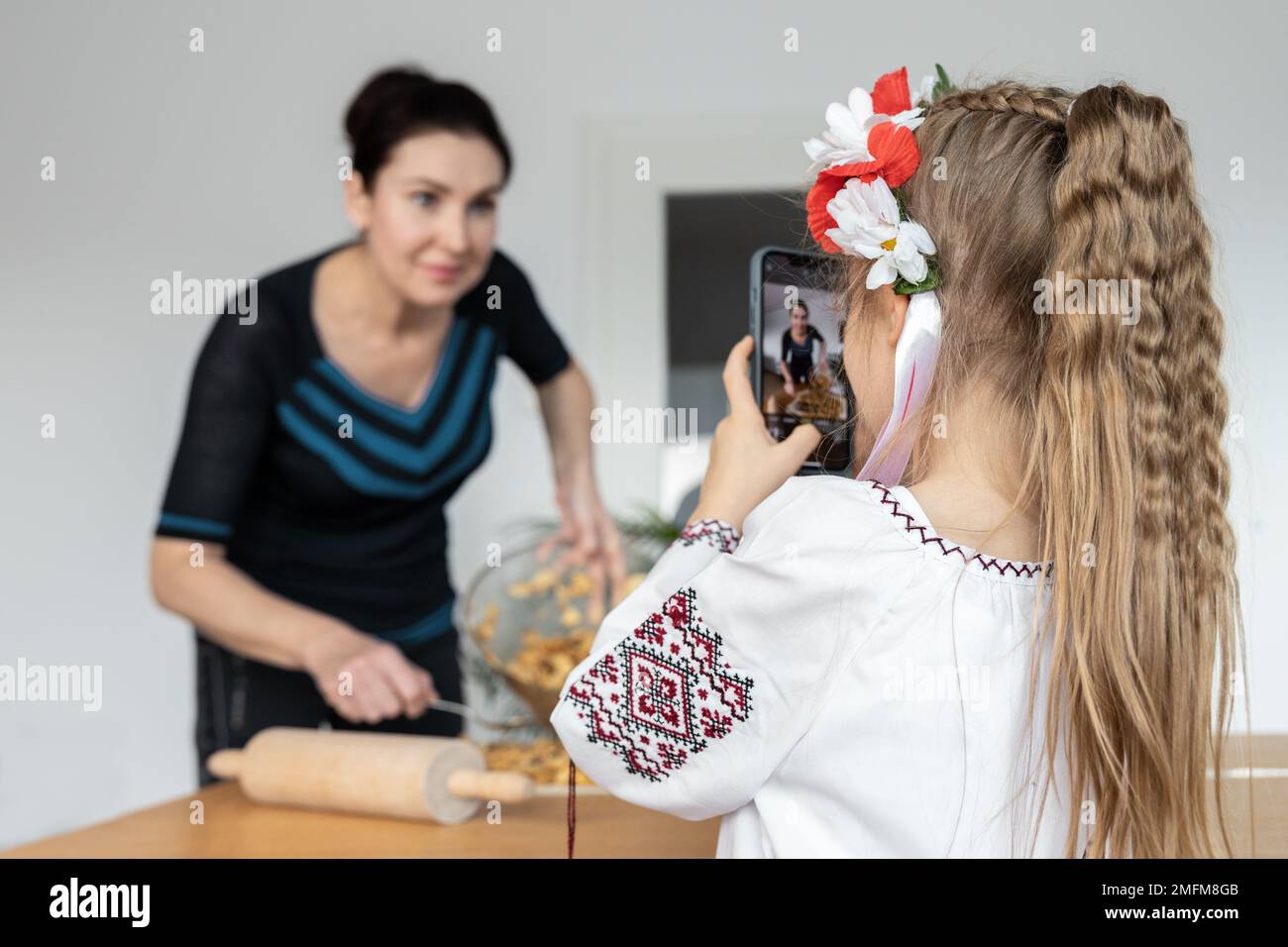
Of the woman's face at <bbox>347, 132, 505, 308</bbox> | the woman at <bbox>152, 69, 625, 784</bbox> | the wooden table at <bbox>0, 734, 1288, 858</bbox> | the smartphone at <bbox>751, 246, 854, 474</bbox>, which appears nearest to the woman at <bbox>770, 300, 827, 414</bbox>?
the smartphone at <bbox>751, 246, 854, 474</bbox>

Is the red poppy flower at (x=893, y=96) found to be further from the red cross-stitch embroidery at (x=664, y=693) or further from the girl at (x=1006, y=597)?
the red cross-stitch embroidery at (x=664, y=693)

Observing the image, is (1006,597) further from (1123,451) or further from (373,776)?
(373,776)

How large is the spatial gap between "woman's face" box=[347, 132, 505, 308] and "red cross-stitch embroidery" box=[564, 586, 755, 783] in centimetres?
115

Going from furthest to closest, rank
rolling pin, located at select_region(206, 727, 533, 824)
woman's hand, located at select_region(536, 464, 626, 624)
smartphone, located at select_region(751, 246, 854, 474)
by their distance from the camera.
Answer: woman's hand, located at select_region(536, 464, 626, 624), rolling pin, located at select_region(206, 727, 533, 824), smartphone, located at select_region(751, 246, 854, 474)

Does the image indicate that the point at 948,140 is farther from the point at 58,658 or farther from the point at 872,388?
the point at 58,658

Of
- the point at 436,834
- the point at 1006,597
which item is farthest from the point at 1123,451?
the point at 436,834

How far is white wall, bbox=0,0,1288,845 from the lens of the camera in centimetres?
256

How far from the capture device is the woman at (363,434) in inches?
62.8

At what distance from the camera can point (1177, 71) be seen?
255cm

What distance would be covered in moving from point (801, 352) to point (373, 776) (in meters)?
0.54

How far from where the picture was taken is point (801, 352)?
3.16ft

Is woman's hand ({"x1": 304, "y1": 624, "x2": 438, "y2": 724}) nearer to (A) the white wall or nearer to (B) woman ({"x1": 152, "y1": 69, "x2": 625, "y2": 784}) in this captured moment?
(B) woman ({"x1": 152, "y1": 69, "x2": 625, "y2": 784})

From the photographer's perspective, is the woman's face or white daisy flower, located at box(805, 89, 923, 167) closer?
white daisy flower, located at box(805, 89, 923, 167)

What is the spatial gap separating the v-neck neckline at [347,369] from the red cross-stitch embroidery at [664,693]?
111 centimetres
